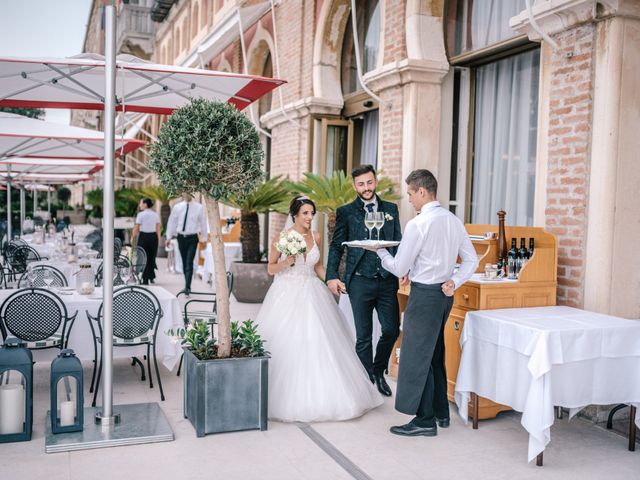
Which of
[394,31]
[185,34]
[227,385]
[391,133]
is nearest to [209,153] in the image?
[227,385]

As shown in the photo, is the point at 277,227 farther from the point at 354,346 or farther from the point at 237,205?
the point at 354,346

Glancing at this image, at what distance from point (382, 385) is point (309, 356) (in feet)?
3.58

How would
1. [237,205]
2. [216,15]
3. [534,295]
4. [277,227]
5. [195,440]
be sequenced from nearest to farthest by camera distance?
1. [195,440]
2. [534,295]
3. [237,205]
4. [277,227]
5. [216,15]

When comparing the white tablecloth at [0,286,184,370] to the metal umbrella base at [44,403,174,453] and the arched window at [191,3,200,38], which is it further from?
the arched window at [191,3,200,38]

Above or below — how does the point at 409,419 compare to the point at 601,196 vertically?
below

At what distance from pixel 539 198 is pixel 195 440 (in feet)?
11.8

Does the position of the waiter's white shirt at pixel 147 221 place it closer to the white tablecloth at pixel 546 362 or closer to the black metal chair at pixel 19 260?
the black metal chair at pixel 19 260

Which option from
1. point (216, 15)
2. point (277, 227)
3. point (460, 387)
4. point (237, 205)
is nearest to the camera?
point (460, 387)

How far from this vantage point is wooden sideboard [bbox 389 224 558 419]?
5.30 m

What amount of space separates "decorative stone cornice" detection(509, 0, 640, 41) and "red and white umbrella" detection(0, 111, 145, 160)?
Result: 15.1ft

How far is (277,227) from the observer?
42.9 ft

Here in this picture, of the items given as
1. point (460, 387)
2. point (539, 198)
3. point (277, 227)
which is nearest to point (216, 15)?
point (277, 227)

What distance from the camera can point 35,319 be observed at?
571 cm

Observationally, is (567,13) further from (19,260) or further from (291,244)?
(19,260)
